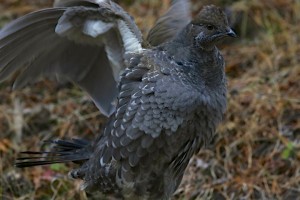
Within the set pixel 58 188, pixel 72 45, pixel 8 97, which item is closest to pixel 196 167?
pixel 58 188

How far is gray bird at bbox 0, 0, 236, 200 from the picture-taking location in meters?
4.59

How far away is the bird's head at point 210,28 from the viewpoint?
15.1 ft

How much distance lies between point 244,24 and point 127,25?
8.45ft

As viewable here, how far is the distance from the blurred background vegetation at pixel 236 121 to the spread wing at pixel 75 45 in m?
0.87

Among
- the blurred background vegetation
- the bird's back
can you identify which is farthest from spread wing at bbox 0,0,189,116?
the blurred background vegetation

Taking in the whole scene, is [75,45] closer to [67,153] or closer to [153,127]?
[67,153]

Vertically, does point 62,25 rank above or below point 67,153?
above

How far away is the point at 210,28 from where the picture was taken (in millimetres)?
4617

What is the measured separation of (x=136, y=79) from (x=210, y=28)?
543 mm

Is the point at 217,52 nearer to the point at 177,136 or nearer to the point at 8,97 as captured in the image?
the point at 177,136

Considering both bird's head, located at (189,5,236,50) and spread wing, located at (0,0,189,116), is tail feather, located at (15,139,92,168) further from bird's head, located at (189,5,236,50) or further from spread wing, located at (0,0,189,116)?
bird's head, located at (189,5,236,50)

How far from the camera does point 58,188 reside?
18.4 ft

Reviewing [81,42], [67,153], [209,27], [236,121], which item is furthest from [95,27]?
[236,121]

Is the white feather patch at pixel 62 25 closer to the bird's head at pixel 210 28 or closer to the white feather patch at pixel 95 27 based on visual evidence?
the white feather patch at pixel 95 27
